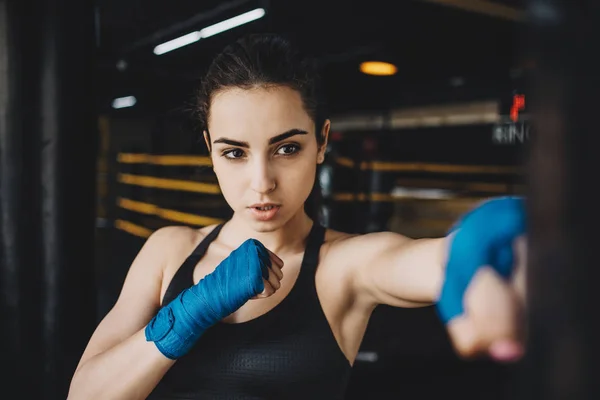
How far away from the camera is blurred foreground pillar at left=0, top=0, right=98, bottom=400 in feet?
4.91

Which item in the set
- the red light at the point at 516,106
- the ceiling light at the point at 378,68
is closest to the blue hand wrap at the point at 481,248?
the red light at the point at 516,106

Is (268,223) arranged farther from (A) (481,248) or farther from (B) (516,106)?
(B) (516,106)

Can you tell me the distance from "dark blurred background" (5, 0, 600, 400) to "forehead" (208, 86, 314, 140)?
20cm

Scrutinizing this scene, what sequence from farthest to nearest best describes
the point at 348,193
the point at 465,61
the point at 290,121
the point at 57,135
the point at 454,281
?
the point at 465,61, the point at 348,193, the point at 57,135, the point at 290,121, the point at 454,281

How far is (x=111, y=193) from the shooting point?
22.5 ft

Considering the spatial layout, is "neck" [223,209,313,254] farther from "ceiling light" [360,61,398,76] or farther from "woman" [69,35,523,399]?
"ceiling light" [360,61,398,76]

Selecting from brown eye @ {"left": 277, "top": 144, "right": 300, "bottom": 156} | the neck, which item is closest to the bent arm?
the neck

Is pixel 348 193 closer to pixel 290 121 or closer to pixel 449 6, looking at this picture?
pixel 449 6

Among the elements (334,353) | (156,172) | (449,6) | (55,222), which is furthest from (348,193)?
(334,353)

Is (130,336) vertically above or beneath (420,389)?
above

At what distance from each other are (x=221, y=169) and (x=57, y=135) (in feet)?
2.30

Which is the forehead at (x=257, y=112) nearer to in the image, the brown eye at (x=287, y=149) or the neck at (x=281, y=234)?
the brown eye at (x=287, y=149)

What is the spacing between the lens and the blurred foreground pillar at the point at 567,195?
0.34 meters

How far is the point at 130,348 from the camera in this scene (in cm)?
100
